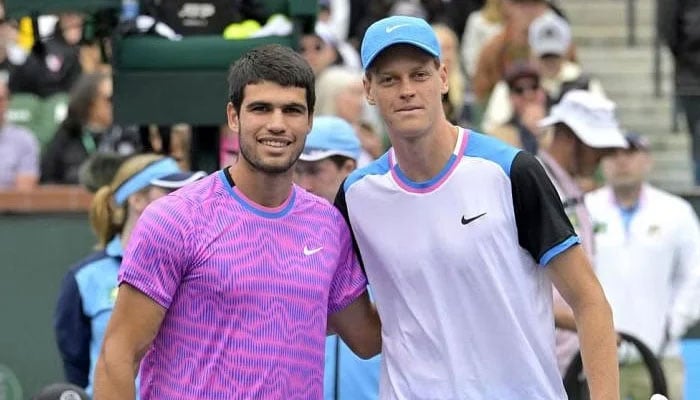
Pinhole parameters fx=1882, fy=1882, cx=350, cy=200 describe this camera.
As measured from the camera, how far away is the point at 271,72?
491 centimetres

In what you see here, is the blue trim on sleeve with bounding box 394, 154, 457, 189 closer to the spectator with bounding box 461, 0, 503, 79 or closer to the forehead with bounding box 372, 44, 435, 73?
the forehead with bounding box 372, 44, 435, 73

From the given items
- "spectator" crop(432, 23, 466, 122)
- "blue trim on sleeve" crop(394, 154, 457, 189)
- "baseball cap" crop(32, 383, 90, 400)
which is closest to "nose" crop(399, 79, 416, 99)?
"blue trim on sleeve" crop(394, 154, 457, 189)

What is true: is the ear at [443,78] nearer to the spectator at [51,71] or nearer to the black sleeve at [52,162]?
the black sleeve at [52,162]

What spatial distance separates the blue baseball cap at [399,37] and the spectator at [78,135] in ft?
20.2

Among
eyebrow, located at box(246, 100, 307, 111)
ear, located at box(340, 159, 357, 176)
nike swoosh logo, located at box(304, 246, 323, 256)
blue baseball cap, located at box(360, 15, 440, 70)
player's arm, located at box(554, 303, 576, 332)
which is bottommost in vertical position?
player's arm, located at box(554, 303, 576, 332)

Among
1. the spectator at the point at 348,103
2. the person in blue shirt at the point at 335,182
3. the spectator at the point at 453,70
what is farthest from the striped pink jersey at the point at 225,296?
the spectator at the point at 453,70

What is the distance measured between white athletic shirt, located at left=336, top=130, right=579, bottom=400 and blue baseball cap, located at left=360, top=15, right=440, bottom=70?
0.29 m

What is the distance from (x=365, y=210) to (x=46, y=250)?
18.3 ft

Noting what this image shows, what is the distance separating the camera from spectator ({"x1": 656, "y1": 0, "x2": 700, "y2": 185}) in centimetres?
1162

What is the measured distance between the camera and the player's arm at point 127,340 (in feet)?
15.7

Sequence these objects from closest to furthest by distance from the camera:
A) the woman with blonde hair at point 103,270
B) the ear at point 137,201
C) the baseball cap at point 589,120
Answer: the woman with blonde hair at point 103,270, the ear at point 137,201, the baseball cap at point 589,120

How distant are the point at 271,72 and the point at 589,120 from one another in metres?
3.36

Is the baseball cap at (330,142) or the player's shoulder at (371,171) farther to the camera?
the baseball cap at (330,142)

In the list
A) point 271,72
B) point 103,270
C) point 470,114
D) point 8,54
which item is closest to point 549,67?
point 470,114
